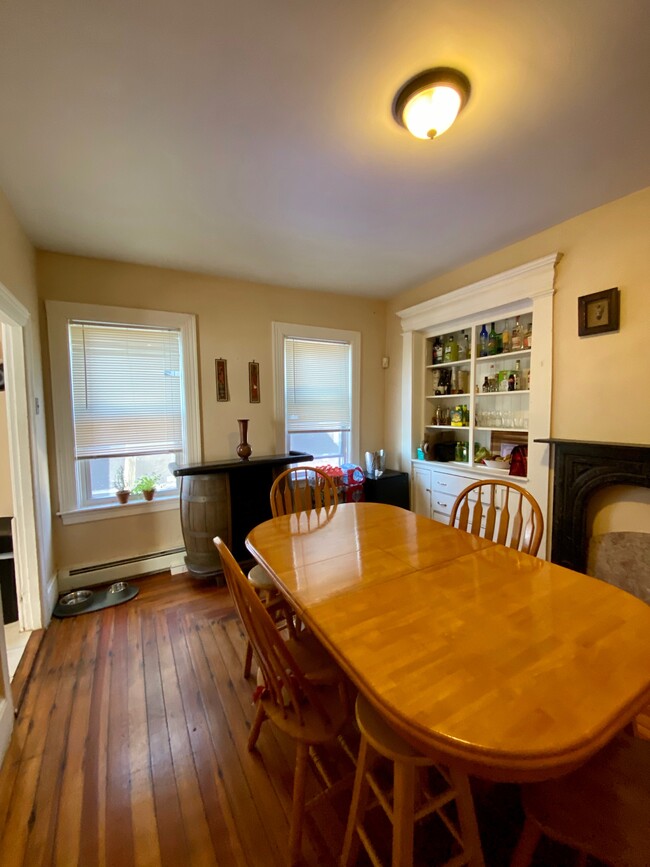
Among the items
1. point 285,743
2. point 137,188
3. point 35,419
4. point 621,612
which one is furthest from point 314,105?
point 285,743

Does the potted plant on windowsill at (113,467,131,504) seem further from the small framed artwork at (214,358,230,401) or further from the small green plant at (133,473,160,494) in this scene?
the small framed artwork at (214,358,230,401)

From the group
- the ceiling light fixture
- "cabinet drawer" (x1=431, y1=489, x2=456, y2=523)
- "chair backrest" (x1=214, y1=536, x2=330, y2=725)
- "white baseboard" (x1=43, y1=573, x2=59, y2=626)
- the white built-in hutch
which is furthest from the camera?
"cabinet drawer" (x1=431, y1=489, x2=456, y2=523)

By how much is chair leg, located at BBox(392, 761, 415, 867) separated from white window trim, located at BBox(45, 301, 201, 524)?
2.63 m

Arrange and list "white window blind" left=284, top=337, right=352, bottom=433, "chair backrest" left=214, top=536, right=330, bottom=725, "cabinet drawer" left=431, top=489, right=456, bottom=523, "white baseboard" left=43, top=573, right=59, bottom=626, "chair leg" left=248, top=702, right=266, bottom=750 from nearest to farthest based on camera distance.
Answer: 1. "chair backrest" left=214, top=536, right=330, bottom=725
2. "chair leg" left=248, top=702, right=266, bottom=750
3. "white baseboard" left=43, top=573, right=59, bottom=626
4. "cabinet drawer" left=431, top=489, right=456, bottom=523
5. "white window blind" left=284, top=337, right=352, bottom=433

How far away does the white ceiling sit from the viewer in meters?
1.04

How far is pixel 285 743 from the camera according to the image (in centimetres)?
143

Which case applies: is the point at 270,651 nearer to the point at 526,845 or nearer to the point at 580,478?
the point at 526,845

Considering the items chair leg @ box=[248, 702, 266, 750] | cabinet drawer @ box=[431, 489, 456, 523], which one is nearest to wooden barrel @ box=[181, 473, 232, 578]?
chair leg @ box=[248, 702, 266, 750]

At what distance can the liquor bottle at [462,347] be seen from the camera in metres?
3.22

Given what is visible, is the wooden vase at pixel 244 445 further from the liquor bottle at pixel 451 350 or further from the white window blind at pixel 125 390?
the liquor bottle at pixel 451 350

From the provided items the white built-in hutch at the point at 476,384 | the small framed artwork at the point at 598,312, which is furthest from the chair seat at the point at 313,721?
the small framed artwork at the point at 598,312

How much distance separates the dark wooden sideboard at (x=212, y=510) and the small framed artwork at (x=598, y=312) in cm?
242

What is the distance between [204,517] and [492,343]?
274 cm

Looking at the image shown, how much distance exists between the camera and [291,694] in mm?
934
